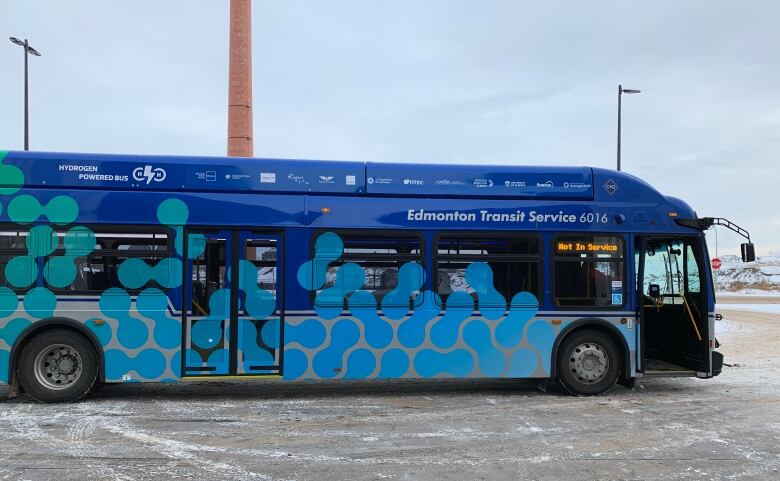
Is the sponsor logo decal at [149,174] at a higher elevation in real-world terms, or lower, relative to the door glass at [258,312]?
higher

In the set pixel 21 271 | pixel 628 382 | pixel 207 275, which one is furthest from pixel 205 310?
pixel 628 382

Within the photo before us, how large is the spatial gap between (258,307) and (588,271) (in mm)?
4661

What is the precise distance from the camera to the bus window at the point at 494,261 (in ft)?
26.9

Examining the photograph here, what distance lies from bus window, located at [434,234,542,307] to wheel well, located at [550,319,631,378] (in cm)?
66

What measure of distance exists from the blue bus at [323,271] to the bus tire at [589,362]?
23mm

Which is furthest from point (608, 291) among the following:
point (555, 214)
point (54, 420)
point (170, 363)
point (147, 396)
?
point (54, 420)

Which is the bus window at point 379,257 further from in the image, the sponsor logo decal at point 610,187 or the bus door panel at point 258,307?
the sponsor logo decal at point 610,187

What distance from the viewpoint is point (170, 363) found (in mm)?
7781

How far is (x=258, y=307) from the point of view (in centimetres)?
794

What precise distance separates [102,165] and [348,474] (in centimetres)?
542

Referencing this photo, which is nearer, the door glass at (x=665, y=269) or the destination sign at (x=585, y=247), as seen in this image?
the destination sign at (x=585, y=247)

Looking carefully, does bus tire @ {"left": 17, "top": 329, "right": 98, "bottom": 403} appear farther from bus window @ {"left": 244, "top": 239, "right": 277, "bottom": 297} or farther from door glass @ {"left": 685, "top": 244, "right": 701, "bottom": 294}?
door glass @ {"left": 685, "top": 244, "right": 701, "bottom": 294}

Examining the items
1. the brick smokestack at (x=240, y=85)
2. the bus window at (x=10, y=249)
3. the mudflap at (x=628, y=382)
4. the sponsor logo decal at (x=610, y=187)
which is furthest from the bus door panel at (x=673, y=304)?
the brick smokestack at (x=240, y=85)

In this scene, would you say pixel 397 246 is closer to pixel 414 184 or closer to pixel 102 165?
pixel 414 184
